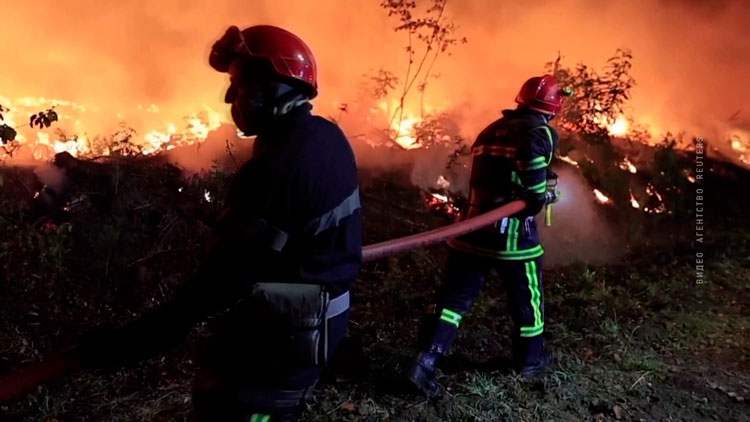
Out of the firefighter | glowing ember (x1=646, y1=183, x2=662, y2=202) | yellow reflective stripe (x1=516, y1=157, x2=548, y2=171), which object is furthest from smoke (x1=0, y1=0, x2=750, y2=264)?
yellow reflective stripe (x1=516, y1=157, x2=548, y2=171)

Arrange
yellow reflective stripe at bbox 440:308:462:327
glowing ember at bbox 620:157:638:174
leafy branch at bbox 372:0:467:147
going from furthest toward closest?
leafy branch at bbox 372:0:467:147 < glowing ember at bbox 620:157:638:174 < yellow reflective stripe at bbox 440:308:462:327

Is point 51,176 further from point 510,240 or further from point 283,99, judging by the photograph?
point 283,99

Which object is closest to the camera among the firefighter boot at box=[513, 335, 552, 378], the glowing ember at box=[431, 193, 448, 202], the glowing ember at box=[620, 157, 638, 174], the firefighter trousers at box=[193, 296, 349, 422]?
the firefighter trousers at box=[193, 296, 349, 422]

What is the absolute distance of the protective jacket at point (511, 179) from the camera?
402cm

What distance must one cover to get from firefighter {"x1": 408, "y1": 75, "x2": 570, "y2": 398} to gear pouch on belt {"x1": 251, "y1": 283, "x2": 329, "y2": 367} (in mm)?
2001

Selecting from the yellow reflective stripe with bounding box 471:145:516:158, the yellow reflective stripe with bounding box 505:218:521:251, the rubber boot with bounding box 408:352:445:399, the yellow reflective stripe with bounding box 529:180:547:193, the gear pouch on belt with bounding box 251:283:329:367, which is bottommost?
the rubber boot with bounding box 408:352:445:399

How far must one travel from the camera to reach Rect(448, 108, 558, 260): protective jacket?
4.02m

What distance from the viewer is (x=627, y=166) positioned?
8.04 metres

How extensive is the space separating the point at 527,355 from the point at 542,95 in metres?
1.89

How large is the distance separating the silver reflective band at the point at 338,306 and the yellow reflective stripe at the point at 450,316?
6.46 feet

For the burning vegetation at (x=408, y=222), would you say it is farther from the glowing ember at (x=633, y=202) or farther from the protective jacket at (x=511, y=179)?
the protective jacket at (x=511, y=179)

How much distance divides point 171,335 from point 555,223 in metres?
6.50

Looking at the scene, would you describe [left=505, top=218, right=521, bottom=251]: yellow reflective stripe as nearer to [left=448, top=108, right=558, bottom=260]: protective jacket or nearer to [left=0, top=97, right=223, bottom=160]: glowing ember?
[left=448, top=108, right=558, bottom=260]: protective jacket

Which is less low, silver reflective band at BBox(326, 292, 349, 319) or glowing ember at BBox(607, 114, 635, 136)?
glowing ember at BBox(607, 114, 635, 136)
